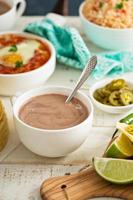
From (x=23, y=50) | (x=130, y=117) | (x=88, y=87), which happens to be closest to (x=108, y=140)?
(x=130, y=117)

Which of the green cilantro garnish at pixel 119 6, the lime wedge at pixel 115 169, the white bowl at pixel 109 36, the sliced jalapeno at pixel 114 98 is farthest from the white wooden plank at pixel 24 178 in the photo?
the green cilantro garnish at pixel 119 6

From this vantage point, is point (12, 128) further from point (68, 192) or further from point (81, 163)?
point (68, 192)

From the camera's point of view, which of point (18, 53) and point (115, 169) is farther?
point (18, 53)

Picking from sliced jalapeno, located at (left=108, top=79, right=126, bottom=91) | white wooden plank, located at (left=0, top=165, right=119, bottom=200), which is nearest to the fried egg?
sliced jalapeno, located at (left=108, top=79, right=126, bottom=91)

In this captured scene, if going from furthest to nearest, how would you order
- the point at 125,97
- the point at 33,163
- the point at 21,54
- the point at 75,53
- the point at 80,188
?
the point at 75,53, the point at 21,54, the point at 125,97, the point at 33,163, the point at 80,188

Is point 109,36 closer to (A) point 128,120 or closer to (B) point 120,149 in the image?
(A) point 128,120

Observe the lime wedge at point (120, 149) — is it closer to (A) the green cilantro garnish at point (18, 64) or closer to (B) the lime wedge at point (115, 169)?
(B) the lime wedge at point (115, 169)

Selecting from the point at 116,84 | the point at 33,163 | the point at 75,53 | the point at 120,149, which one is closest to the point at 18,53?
the point at 75,53

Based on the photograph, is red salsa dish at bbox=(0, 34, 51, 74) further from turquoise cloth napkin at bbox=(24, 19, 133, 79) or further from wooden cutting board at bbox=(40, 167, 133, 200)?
wooden cutting board at bbox=(40, 167, 133, 200)
